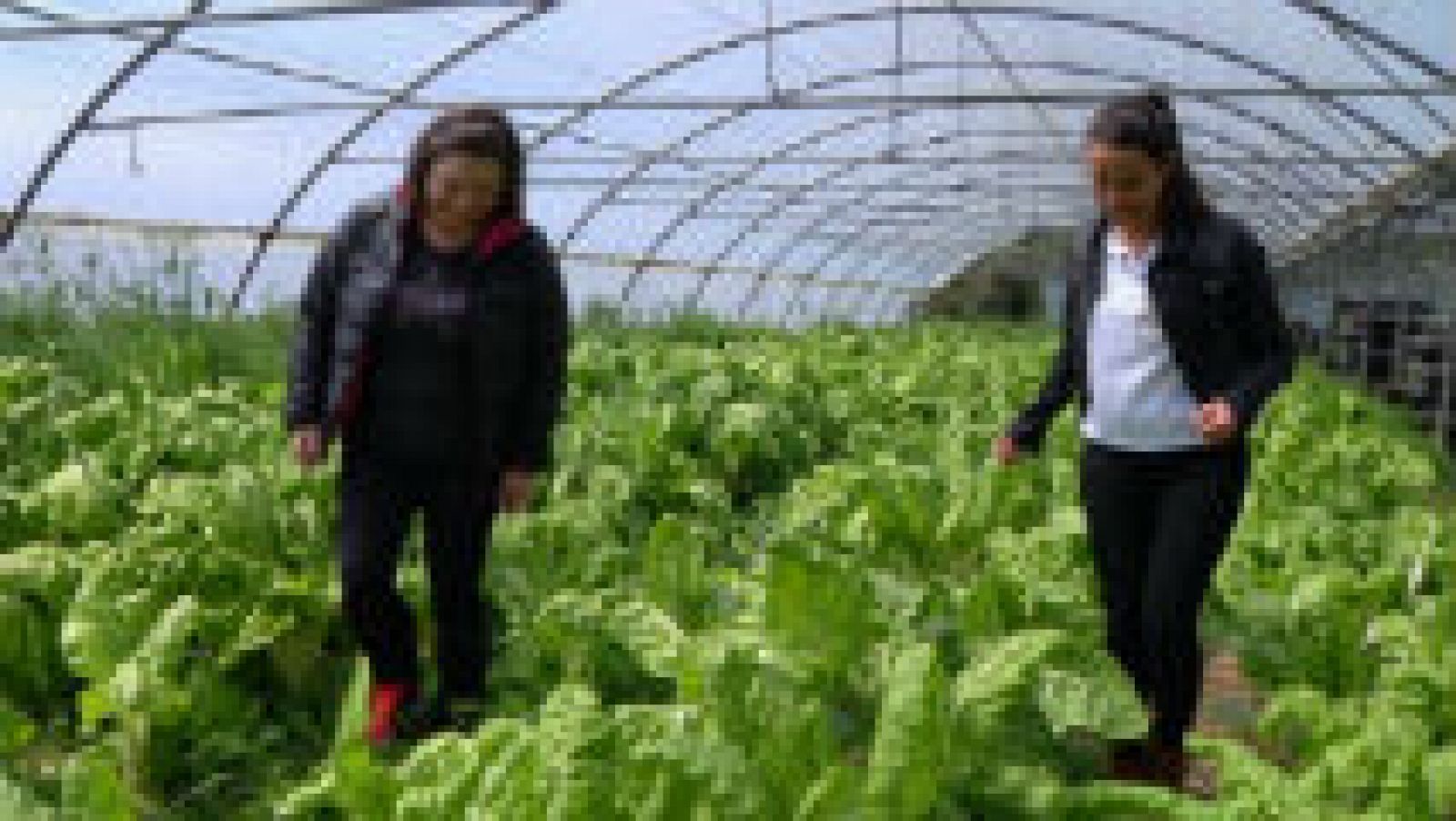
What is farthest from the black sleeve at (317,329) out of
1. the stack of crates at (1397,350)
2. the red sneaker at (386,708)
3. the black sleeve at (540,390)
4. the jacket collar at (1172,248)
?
the stack of crates at (1397,350)

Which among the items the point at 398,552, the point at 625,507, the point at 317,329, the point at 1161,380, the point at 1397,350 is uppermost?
the point at 317,329

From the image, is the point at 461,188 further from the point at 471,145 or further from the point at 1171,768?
the point at 1171,768

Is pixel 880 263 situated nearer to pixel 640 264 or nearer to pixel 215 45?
pixel 640 264

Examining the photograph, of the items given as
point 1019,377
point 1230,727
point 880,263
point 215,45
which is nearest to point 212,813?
point 1230,727

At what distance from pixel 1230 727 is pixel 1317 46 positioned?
8086 millimetres

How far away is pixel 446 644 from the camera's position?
14.1 feet

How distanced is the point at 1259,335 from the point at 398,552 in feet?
6.36

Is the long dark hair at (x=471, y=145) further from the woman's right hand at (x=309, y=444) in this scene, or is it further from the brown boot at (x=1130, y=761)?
the brown boot at (x=1130, y=761)

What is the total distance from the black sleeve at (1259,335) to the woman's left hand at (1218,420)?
51mm

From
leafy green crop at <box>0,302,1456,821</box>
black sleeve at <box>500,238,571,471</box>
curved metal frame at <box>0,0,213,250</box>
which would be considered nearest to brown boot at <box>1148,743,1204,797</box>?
leafy green crop at <box>0,302,1456,821</box>

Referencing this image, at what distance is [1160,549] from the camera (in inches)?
155

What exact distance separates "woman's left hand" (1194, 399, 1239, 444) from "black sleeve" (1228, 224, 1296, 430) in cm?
5

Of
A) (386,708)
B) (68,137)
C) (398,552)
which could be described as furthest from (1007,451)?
(68,137)

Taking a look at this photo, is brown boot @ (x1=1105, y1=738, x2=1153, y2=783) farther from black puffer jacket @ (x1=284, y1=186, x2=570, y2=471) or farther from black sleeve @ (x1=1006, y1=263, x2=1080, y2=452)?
black puffer jacket @ (x1=284, y1=186, x2=570, y2=471)
